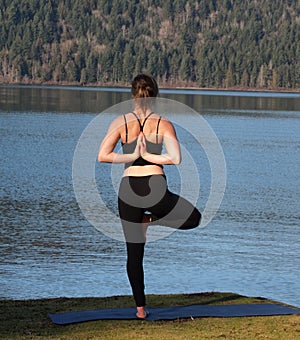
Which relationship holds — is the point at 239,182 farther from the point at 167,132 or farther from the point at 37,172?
the point at 167,132

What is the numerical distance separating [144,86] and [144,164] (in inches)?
31.1

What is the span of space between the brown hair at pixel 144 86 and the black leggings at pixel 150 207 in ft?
2.76

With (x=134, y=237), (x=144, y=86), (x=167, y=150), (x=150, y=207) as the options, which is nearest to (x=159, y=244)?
(x=134, y=237)

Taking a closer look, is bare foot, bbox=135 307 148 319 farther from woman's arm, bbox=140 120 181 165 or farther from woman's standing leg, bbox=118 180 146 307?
woman's arm, bbox=140 120 181 165

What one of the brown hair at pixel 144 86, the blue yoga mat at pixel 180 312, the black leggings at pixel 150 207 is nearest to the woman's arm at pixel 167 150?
the black leggings at pixel 150 207

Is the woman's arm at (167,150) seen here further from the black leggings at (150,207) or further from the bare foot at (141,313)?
the bare foot at (141,313)

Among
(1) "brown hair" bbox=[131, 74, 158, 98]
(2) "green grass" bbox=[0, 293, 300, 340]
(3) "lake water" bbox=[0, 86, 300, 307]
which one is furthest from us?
(3) "lake water" bbox=[0, 86, 300, 307]

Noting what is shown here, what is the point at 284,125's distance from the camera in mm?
82812

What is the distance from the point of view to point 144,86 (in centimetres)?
963

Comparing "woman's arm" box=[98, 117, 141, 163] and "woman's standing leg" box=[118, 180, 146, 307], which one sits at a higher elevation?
"woman's arm" box=[98, 117, 141, 163]

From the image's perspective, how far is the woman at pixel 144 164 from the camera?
31.7 ft

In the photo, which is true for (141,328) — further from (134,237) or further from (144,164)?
(144,164)

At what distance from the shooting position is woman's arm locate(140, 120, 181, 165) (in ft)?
31.7

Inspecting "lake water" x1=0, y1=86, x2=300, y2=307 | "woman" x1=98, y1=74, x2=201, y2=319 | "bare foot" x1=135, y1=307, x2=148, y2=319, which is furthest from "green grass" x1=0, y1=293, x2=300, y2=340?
"lake water" x1=0, y1=86, x2=300, y2=307
